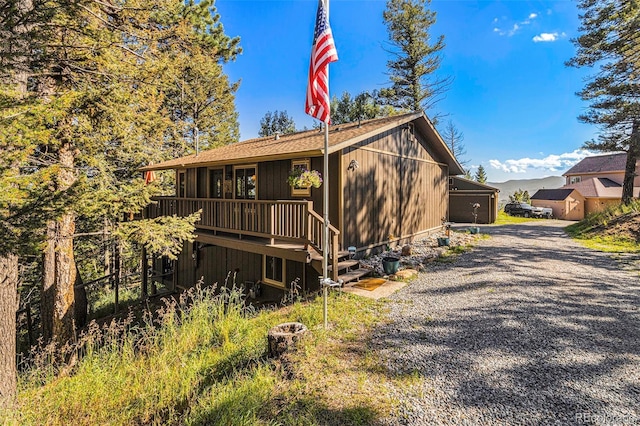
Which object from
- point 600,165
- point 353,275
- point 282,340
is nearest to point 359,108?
point 353,275

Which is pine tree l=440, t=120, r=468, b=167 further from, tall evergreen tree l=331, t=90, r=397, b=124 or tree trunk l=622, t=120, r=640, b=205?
tree trunk l=622, t=120, r=640, b=205

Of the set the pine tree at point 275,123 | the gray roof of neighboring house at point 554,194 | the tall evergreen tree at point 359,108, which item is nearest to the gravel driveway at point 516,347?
the tall evergreen tree at point 359,108

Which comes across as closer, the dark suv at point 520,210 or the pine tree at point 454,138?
the dark suv at point 520,210

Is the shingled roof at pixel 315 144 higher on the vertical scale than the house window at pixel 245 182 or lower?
higher

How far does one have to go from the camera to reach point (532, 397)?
321 centimetres

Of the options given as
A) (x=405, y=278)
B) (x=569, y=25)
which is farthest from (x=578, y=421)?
(x=569, y=25)

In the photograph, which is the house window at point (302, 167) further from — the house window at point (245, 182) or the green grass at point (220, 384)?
the green grass at point (220, 384)

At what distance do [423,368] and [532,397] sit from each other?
112 cm

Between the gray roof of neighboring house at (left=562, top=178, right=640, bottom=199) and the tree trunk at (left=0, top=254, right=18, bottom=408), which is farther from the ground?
the gray roof of neighboring house at (left=562, top=178, right=640, bottom=199)

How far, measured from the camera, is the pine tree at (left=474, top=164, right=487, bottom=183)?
133ft

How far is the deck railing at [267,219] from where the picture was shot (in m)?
6.79

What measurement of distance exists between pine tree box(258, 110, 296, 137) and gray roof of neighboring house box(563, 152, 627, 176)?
3330 centimetres

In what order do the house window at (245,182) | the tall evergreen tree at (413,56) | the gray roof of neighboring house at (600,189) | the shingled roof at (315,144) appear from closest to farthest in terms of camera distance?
the shingled roof at (315,144)
the house window at (245,182)
the tall evergreen tree at (413,56)
the gray roof of neighboring house at (600,189)

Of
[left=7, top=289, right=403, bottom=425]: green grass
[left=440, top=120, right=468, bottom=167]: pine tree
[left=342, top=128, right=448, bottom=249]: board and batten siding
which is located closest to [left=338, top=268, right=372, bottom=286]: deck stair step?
[left=342, top=128, right=448, bottom=249]: board and batten siding
